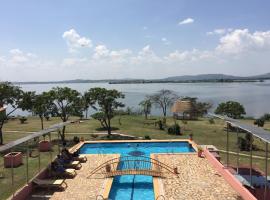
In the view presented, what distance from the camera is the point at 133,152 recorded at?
82.8 feet

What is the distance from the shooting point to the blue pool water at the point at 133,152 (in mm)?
16866

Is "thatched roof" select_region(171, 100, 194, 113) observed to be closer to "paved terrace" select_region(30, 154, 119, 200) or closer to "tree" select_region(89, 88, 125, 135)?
"tree" select_region(89, 88, 125, 135)

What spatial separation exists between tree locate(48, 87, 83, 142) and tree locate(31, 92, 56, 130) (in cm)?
34

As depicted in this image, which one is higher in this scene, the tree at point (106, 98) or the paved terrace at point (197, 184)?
the tree at point (106, 98)

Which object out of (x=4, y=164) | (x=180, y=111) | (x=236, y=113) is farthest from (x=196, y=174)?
(x=180, y=111)

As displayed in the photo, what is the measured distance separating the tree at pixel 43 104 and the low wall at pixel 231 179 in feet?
55.1

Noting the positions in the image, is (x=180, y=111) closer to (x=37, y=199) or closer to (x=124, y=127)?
(x=124, y=127)

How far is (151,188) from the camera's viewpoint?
57.7ft

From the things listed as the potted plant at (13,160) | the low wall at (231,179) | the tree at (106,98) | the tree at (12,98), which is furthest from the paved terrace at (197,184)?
the tree at (12,98)

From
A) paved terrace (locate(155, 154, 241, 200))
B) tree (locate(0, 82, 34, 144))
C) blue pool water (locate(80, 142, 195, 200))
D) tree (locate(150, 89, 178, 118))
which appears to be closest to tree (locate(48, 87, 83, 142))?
tree (locate(0, 82, 34, 144))

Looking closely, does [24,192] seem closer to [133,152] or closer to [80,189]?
[80,189]

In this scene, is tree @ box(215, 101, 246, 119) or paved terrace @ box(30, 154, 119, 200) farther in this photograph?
tree @ box(215, 101, 246, 119)

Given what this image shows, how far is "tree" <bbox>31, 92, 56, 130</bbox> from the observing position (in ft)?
105

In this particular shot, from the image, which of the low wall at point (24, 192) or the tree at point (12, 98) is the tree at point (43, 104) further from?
the low wall at point (24, 192)
